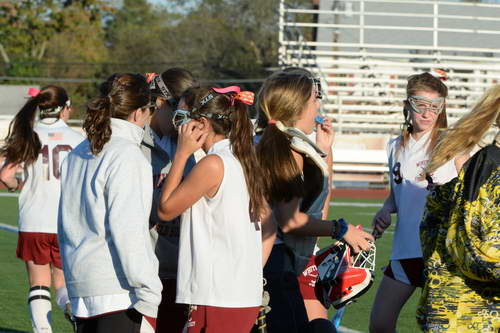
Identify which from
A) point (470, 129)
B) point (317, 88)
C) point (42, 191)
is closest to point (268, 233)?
point (317, 88)

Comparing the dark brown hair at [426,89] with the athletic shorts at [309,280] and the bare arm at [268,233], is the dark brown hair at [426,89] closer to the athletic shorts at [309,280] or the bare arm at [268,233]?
the athletic shorts at [309,280]

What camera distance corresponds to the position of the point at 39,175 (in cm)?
611

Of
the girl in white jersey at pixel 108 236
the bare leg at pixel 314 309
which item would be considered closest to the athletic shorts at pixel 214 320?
the girl in white jersey at pixel 108 236

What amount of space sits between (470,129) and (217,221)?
3.72 feet

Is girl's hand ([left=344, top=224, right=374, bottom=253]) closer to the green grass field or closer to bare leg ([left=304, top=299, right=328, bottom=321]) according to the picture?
bare leg ([left=304, top=299, right=328, bottom=321])

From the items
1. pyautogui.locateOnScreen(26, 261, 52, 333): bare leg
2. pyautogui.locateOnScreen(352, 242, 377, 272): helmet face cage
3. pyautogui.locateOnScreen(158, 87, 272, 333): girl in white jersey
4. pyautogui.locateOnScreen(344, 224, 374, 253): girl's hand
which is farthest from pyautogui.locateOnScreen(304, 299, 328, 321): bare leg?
pyautogui.locateOnScreen(26, 261, 52, 333): bare leg

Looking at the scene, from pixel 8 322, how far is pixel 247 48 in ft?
154

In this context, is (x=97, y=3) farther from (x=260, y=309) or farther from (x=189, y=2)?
(x=260, y=309)

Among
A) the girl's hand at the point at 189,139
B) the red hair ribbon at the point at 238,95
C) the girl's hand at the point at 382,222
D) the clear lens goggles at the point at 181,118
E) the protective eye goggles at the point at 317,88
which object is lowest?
the girl's hand at the point at 382,222

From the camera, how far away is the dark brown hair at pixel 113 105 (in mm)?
3955

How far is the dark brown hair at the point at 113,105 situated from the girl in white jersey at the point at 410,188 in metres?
1.94

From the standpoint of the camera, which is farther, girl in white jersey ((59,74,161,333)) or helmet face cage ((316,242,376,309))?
helmet face cage ((316,242,376,309))

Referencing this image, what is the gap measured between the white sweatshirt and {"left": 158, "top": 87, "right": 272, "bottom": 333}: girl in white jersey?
17 cm

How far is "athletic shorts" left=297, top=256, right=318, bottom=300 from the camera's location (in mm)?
4949
